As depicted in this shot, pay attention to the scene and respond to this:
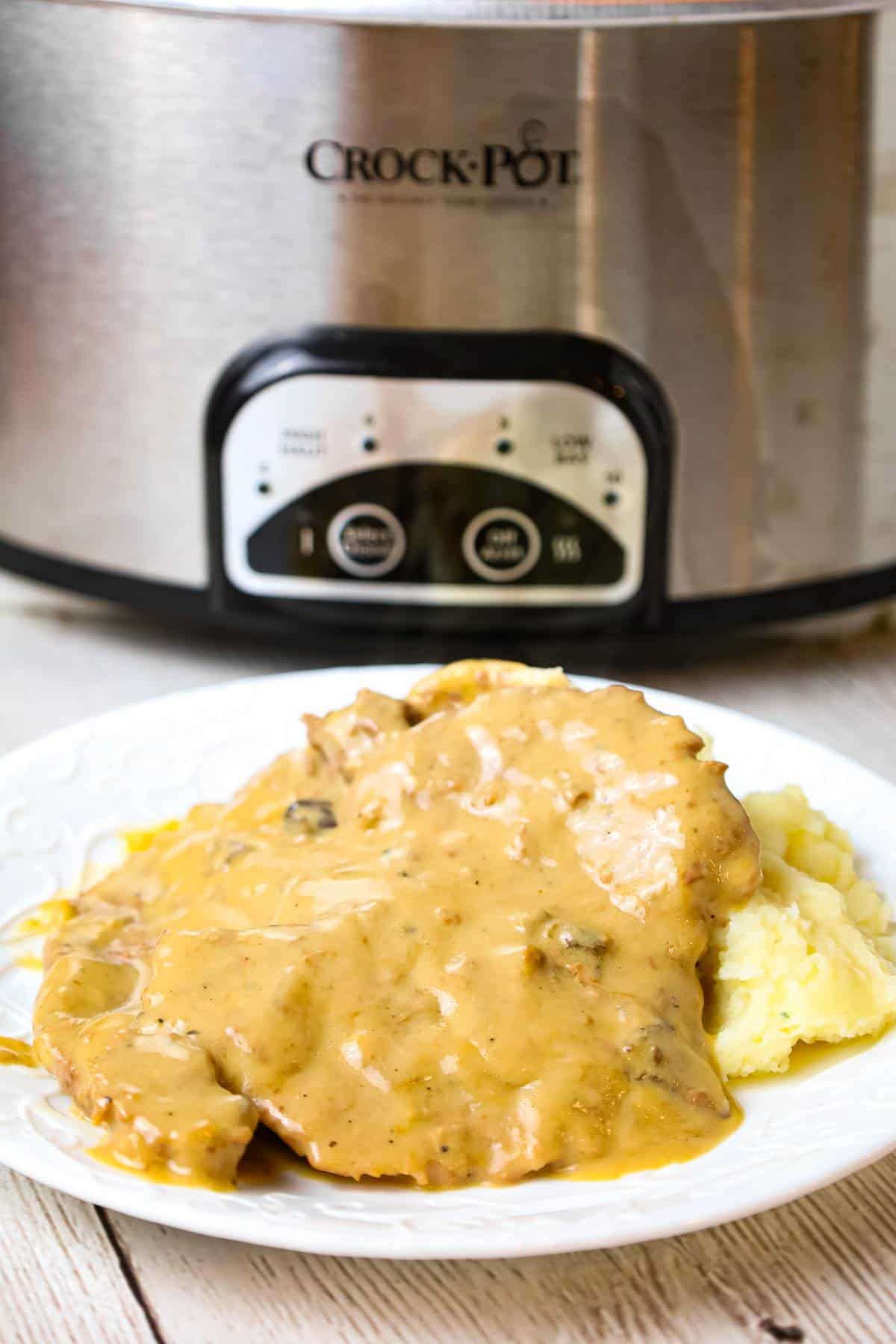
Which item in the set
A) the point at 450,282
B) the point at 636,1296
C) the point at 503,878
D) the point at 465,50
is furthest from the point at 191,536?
the point at 636,1296

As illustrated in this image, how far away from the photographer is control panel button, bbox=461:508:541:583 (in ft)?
4.31

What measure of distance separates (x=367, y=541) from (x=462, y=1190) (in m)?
0.63

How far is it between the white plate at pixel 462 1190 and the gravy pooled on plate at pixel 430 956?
2 centimetres

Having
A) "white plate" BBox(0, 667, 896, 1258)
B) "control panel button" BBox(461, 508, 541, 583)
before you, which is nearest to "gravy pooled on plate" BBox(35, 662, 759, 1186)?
"white plate" BBox(0, 667, 896, 1258)

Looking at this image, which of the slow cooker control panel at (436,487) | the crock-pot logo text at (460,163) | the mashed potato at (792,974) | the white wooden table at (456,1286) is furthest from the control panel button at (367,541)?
the white wooden table at (456,1286)

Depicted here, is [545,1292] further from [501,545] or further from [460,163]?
[460,163]

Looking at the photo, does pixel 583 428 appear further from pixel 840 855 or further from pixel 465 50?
pixel 840 855

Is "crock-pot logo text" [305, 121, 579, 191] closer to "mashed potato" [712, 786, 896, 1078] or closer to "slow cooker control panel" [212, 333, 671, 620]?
"slow cooker control panel" [212, 333, 671, 620]

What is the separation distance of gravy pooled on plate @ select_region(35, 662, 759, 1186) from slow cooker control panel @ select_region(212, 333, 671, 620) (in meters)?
0.28

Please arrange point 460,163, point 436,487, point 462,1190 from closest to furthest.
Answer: point 462,1190 → point 460,163 → point 436,487

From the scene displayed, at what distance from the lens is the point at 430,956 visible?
88 centimetres

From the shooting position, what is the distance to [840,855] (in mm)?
996

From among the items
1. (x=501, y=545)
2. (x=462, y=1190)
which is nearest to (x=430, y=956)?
(x=462, y=1190)

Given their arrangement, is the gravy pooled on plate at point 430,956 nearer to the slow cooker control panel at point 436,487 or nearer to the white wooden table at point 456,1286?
the white wooden table at point 456,1286
